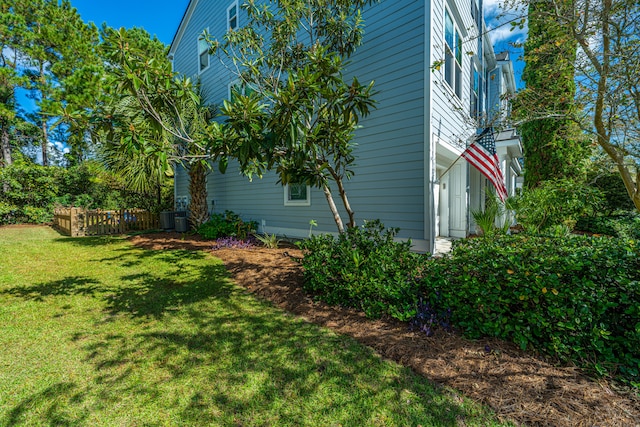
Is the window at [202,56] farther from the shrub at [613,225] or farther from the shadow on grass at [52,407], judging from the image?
the shrub at [613,225]

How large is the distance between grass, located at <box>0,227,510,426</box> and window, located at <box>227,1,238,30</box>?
1022 cm

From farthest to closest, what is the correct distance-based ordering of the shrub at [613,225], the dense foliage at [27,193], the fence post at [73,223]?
the dense foliage at [27,193]
the fence post at [73,223]
the shrub at [613,225]

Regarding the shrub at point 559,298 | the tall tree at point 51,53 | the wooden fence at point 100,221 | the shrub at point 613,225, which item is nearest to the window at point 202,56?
the wooden fence at point 100,221

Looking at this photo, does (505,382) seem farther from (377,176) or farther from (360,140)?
(360,140)

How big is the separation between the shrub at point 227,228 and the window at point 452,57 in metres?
7.31

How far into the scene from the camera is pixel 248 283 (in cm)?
487

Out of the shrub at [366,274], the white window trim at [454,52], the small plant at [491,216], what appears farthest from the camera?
the white window trim at [454,52]

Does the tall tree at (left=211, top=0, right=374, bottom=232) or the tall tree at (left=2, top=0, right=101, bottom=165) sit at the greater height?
the tall tree at (left=2, top=0, right=101, bottom=165)

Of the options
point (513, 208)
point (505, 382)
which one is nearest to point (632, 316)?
point (505, 382)

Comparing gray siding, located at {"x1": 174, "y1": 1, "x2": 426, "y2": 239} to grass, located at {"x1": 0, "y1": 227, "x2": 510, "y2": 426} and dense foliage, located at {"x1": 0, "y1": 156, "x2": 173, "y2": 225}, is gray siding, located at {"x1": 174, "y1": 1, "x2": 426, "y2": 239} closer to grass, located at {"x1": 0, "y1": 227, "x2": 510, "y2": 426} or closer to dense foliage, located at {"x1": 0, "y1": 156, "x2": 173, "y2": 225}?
grass, located at {"x1": 0, "y1": 227, "x2": 510, "y2": 426}

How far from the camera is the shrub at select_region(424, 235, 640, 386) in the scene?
2.34m

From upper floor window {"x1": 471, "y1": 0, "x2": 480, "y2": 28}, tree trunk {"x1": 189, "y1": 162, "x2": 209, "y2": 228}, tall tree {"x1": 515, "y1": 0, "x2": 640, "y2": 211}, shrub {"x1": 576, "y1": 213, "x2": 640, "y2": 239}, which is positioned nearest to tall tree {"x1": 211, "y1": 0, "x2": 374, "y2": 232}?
tall tree {"x1": 515, "y1": 0, "x2": 640, "y2": 211}

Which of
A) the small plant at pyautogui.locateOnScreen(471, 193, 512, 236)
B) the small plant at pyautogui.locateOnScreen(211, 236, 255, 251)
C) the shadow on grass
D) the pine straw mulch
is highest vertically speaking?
the small plant at pyautogui.locateOnScreen(471, 193, 512, 236)

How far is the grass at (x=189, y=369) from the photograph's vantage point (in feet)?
6.51
